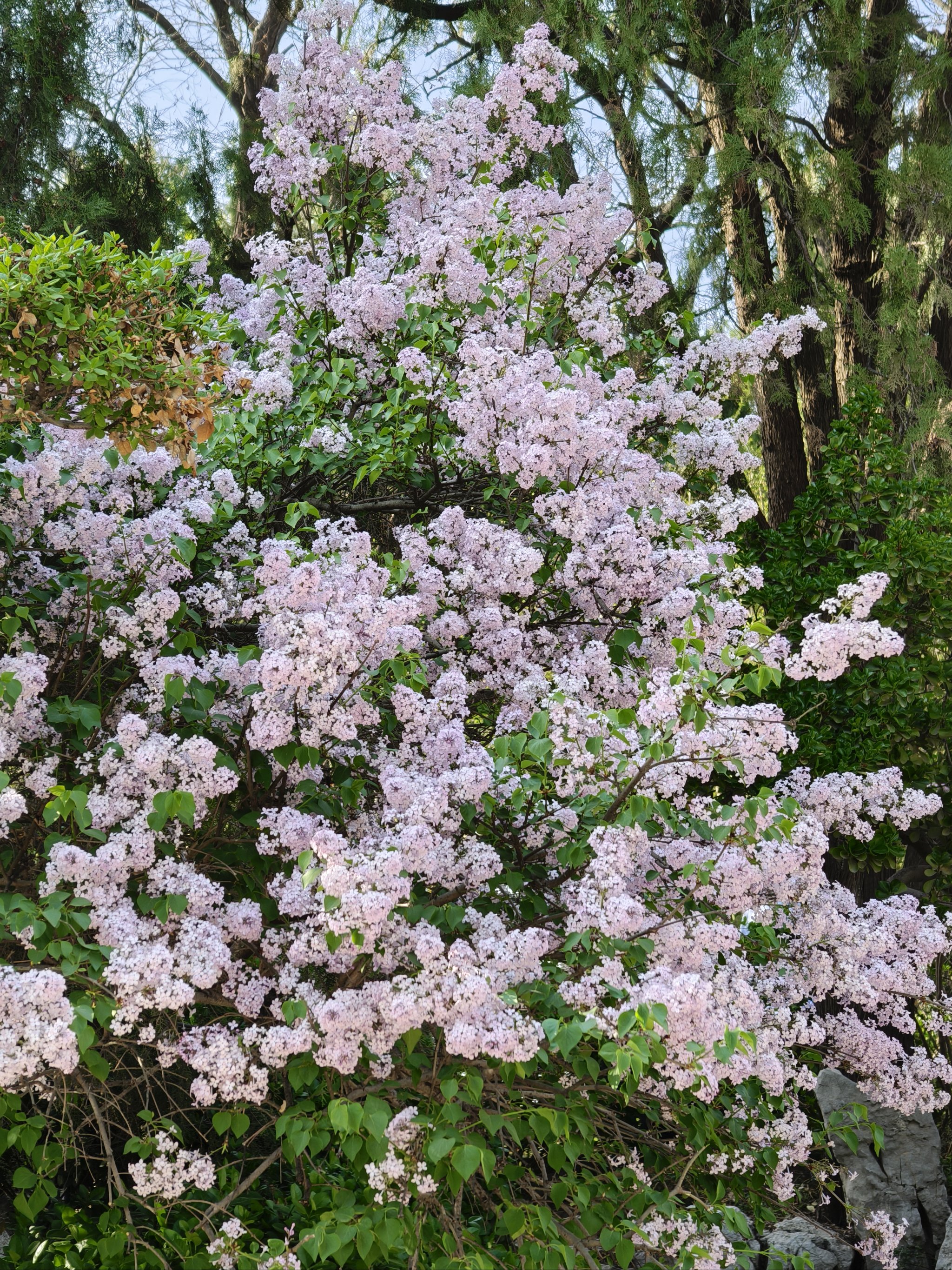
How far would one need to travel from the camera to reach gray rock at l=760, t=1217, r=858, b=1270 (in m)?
6.38

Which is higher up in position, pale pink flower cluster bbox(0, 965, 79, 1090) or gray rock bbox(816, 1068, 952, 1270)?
pale pink flower cluster bbox(0, 965, 79, 1090)

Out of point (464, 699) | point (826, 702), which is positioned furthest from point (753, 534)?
point (464, 699)

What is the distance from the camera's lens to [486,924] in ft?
10.9

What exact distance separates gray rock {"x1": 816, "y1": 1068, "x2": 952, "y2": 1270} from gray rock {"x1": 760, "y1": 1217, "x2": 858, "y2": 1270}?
0.28 metres

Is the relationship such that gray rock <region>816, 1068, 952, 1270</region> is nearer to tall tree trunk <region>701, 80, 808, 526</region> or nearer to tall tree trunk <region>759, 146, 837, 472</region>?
tall tree trunk <region>701, 80, 808, 526</region>

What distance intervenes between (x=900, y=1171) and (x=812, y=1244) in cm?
74

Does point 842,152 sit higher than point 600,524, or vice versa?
point 842,152

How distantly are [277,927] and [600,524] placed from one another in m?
1.81

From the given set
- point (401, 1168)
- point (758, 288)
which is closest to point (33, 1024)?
point (401, 1168)

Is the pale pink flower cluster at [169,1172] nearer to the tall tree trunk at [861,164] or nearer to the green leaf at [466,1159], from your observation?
the green leaf at [466,1159]

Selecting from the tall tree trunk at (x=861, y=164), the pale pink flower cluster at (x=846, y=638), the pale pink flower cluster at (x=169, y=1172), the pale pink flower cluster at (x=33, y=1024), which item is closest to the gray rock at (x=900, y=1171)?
the pale pink flower cluster at (x=846, y=638)

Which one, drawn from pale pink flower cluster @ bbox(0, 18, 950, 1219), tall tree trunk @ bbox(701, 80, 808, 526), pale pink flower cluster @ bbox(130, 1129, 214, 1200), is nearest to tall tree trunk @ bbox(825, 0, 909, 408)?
tall tree trunk @ bbox(701, 80, 808, 526)

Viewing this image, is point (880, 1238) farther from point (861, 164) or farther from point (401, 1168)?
point (861, 164)

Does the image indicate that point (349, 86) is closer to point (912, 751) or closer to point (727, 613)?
point (727, 613)
